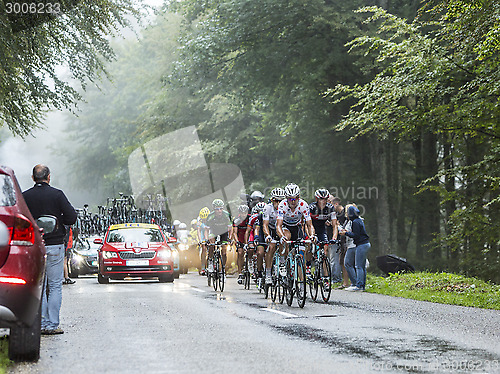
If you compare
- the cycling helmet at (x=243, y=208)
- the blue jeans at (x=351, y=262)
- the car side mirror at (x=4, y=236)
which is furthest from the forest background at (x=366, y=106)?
the car side mirror at (x=4, y=236)

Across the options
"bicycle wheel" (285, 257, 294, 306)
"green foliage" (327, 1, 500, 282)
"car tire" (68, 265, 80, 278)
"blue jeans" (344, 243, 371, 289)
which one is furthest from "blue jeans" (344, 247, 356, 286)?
"car tire" (68, 265, 80, 278)

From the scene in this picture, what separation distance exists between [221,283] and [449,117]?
7.76 m

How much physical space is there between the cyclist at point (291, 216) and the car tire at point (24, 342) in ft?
22.6

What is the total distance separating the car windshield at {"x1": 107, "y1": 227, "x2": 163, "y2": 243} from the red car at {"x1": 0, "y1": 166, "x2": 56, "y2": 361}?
15.2 metres

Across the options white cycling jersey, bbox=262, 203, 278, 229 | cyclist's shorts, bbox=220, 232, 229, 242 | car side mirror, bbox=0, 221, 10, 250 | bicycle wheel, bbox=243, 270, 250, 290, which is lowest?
bicycle wheel, bbox=243, 270, 250, 290

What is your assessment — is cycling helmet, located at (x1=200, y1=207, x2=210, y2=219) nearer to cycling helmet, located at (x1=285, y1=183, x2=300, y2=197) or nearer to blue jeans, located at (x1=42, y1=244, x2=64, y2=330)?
cycling helmet, located at (x1=285, y1=183, x2=300, y2=197)

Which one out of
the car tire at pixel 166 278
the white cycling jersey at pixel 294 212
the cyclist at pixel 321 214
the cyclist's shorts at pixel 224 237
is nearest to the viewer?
the white cycling jersey at pixel 294 212

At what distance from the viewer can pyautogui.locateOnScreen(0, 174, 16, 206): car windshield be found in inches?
303

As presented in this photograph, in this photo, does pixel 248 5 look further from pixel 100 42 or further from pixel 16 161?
pixel 16 161

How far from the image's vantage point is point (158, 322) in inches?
456

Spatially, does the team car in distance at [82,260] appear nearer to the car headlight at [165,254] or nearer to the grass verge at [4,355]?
the car headlight at [165,254]

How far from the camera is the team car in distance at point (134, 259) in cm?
2252

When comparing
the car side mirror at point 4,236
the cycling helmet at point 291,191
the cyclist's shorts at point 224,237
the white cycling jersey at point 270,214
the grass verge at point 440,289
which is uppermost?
the cycling helmet at point 291,191

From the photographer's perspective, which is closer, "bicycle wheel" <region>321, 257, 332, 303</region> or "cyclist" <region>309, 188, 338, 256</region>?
"bicycle wheel" <region>321, 257, 332, 303</region>
